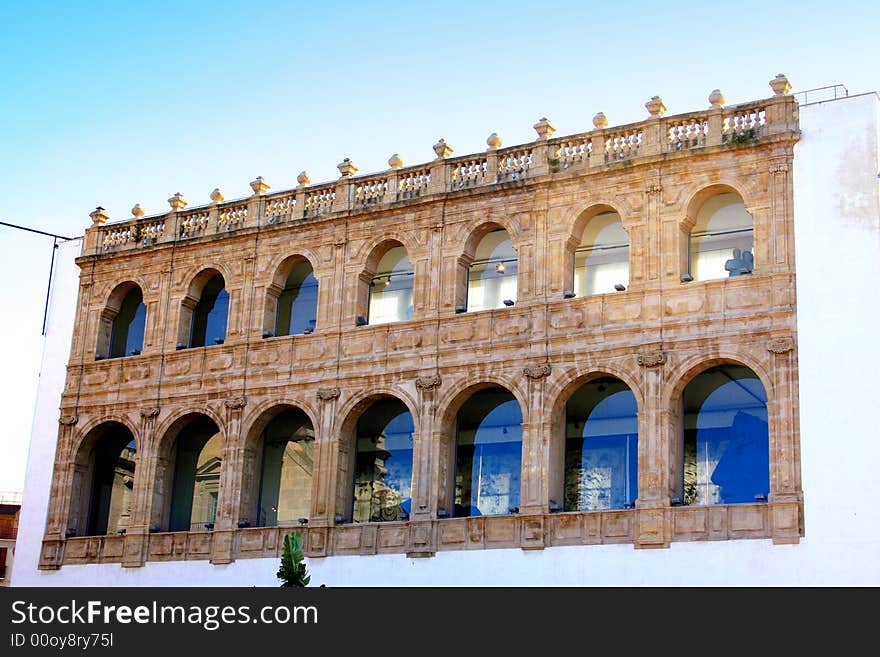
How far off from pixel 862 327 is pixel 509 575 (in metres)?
9.34

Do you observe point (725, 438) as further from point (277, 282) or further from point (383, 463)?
point (277, 282)

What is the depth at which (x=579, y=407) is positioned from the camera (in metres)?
36.4

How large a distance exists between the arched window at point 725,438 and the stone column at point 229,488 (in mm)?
11445

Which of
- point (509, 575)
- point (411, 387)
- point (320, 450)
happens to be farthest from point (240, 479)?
point (509, 575)

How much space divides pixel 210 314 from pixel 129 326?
9.33 ft

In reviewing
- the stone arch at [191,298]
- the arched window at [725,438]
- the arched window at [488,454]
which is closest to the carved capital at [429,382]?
the arched window at [488,454]

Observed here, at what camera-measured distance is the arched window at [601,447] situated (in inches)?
1393

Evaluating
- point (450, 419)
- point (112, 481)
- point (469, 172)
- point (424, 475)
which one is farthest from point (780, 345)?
point (112, 481)

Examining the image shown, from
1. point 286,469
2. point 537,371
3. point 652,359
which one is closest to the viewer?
point 652,359

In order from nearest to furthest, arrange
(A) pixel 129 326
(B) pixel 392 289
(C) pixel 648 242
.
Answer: (C) pixel 648 242
(B) pixel 392 289
(A) pixel 129 326

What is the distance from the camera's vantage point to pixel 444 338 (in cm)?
3762

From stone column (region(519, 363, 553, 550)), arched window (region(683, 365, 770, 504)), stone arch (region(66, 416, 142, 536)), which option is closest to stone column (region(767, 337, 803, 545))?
arched window (region(683, 365, 770, 504))

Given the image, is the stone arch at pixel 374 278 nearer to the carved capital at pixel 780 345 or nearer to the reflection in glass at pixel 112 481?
the reflection in glass at pixel 112 481
